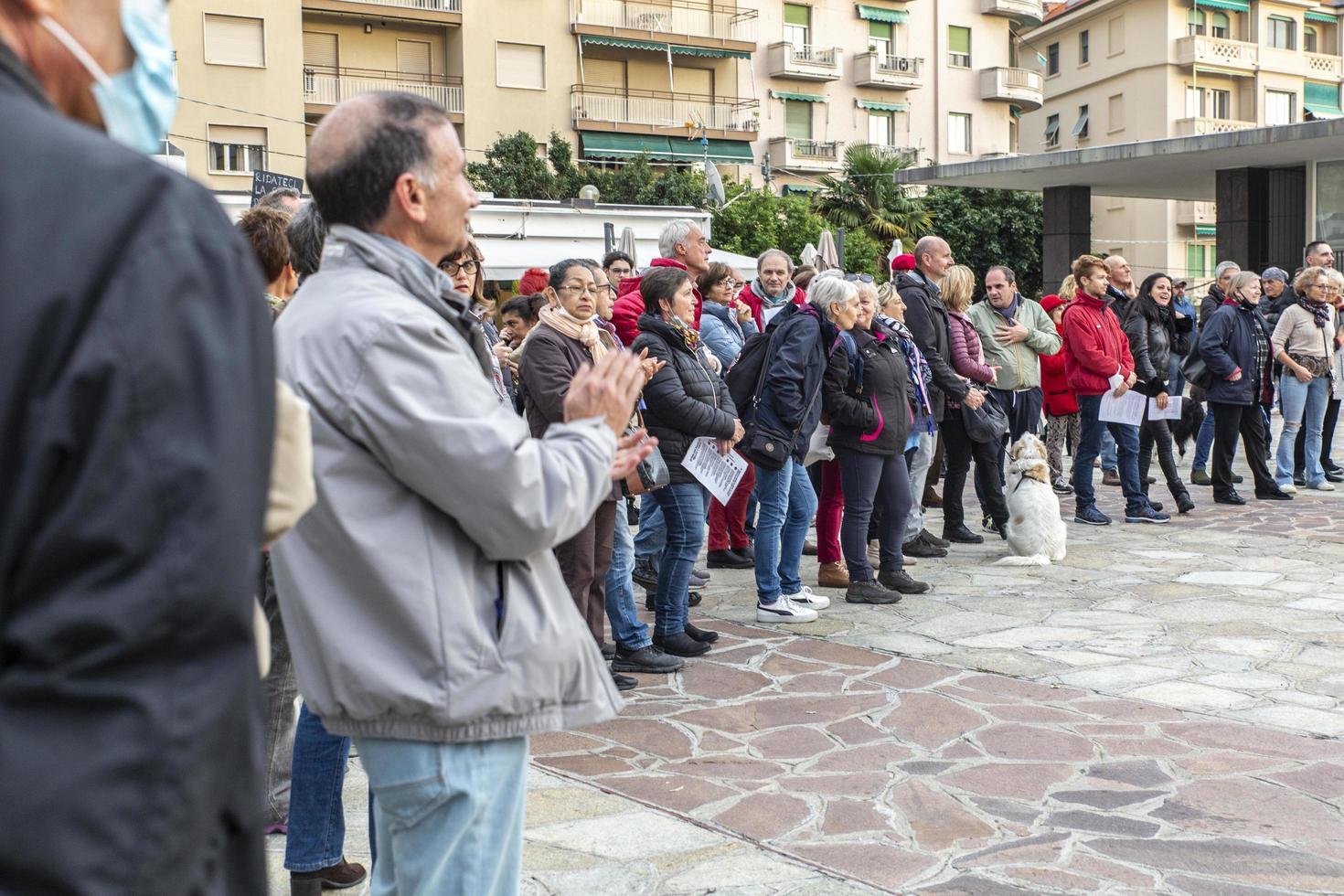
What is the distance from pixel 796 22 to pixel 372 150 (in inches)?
1882

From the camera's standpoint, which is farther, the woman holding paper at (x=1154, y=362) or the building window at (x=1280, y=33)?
the building window at (x=1280, y=33)

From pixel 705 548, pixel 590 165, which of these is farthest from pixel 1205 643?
pixel 590 165

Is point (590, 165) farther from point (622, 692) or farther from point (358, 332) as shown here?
point (358, 332)

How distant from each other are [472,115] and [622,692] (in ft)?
119

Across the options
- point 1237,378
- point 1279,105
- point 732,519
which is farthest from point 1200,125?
point 732,519

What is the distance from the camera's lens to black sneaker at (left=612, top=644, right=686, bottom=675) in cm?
669

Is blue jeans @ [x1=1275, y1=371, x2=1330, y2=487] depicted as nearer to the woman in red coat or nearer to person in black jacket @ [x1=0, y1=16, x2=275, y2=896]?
the woman in red coat

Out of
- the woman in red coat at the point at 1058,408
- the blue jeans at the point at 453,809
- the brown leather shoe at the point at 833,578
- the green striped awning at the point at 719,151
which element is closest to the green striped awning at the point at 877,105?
the green striped awning at the point at 719,151

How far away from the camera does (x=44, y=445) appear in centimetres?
113

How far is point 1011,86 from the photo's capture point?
51938mm

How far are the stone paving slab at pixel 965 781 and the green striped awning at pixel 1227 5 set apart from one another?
172 feet

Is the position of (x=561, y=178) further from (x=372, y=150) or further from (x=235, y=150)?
(x=372, y=150)

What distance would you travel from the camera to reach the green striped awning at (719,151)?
43469 millimetres

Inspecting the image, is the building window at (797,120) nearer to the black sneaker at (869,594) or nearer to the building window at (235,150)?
the building window at (235,150)
